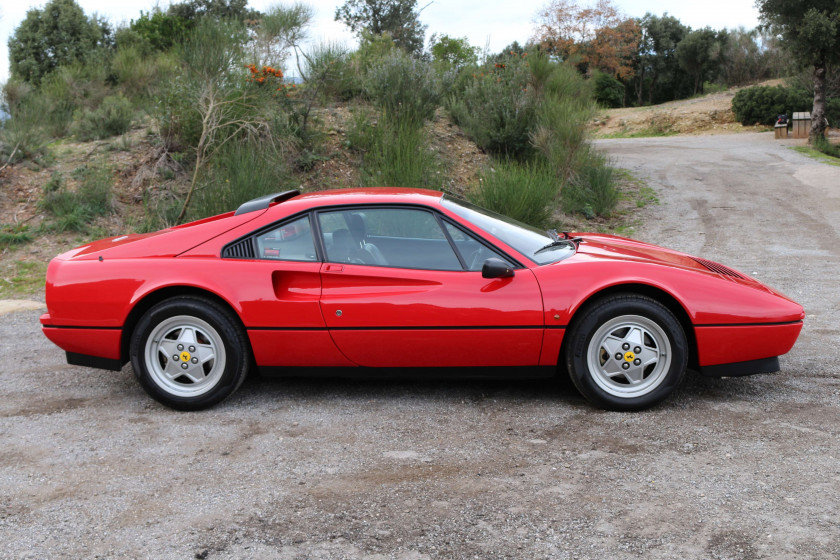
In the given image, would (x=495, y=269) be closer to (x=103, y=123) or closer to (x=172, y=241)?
(x=172, y=241)

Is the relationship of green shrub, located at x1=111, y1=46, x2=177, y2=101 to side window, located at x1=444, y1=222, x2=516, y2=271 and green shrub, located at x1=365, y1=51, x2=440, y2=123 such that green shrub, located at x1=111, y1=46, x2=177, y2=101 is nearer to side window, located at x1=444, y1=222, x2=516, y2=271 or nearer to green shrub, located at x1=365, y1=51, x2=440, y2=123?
→ green shrub, located at x1=365, y1=51, x2=440, y2=123

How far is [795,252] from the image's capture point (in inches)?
385

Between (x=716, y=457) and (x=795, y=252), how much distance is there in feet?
23.6

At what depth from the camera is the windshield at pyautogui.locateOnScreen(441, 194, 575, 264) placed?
4.51m

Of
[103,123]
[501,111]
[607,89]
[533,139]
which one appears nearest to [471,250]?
[533,139]

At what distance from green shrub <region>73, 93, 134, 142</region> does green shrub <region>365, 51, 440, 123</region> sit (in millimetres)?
4308

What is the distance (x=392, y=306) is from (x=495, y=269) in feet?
2.07

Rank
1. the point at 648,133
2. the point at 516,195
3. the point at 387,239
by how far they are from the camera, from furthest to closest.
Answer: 1. the point at 648,133
2. the point at 516,195
3. the point at 387,239

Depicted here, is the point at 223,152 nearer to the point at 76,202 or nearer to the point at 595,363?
the point at 76,202

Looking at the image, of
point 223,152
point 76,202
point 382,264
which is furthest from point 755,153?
point 382,264

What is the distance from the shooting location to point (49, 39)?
21.4 meters

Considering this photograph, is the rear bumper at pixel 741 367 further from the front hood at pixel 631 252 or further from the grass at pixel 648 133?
the grass at pixel 648 133

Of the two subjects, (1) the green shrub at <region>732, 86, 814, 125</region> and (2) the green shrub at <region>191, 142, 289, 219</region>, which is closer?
(2) the green shrub at <region>191, 142, 289, 219</region>

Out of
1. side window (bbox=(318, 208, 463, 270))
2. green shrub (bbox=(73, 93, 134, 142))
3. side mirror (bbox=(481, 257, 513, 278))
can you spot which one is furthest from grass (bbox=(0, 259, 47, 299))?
side mirror (bbox=(481, 257, 513, 278))
